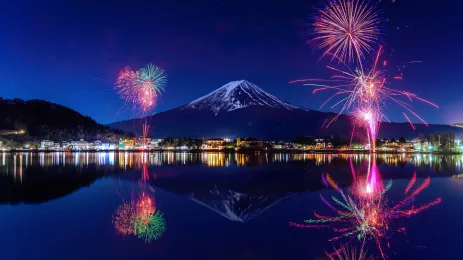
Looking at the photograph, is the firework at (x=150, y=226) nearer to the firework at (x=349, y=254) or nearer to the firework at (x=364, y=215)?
the firework at (x=364, y=215)

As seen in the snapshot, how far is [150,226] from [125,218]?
1194 millimetres

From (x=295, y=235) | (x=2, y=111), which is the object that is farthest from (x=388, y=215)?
(x=2, y=111)

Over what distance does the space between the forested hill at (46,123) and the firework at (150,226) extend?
103 m

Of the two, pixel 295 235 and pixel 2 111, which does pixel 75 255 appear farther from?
pixel 2 111

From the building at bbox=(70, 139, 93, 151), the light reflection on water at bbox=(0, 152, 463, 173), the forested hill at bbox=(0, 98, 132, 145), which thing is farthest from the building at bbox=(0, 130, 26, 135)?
the light reflection on water at bbox=(0, 152, 463, 173)

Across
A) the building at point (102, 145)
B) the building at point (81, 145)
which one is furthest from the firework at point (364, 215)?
the building at point (102, 145)

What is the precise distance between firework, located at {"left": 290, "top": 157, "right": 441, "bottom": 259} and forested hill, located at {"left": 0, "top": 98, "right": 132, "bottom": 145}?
343 ft

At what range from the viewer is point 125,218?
10.4m

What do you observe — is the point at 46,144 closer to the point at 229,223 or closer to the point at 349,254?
the point at 229,223

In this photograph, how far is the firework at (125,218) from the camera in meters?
9.15

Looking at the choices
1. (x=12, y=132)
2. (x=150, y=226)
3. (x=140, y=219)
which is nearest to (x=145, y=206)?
(x=140, y=219)

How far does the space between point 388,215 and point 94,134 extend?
131 metres

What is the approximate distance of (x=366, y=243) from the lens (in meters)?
8.00

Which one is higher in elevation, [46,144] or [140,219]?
[46,144]
